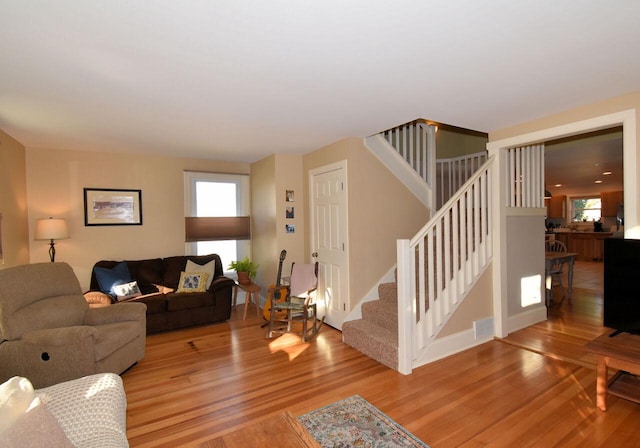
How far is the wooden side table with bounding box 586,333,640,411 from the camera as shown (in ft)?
7.11

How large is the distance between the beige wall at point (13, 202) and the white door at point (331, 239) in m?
3.48

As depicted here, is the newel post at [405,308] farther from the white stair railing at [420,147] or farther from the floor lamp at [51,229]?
the floor lamp at [51,229]

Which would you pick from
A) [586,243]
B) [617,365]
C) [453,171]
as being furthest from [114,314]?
[586,243]

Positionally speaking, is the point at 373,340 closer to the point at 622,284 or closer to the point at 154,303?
the point at 622,284

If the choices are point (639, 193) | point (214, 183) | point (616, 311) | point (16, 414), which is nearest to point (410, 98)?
point (639, 193)

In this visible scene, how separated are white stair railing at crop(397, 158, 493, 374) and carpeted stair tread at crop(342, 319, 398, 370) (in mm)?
116

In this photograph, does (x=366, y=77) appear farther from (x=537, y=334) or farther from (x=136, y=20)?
(x=537, y=334)

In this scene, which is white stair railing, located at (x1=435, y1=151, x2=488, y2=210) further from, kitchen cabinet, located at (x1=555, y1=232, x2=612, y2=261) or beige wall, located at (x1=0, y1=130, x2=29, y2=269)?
kitchen cabinet, located at (x1=555, y1=232, x2=612, y2=261)

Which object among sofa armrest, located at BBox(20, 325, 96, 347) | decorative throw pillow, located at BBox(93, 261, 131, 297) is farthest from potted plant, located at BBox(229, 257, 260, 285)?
sofa armrest, located at BBox(20, 325, 96, 347)

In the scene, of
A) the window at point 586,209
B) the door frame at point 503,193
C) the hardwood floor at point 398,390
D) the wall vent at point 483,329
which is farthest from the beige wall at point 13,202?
the window at point 586,209

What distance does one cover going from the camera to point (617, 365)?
2.21m

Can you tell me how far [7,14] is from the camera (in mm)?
1543

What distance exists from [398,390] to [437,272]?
1.14m

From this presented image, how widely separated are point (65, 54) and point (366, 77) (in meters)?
1.89
